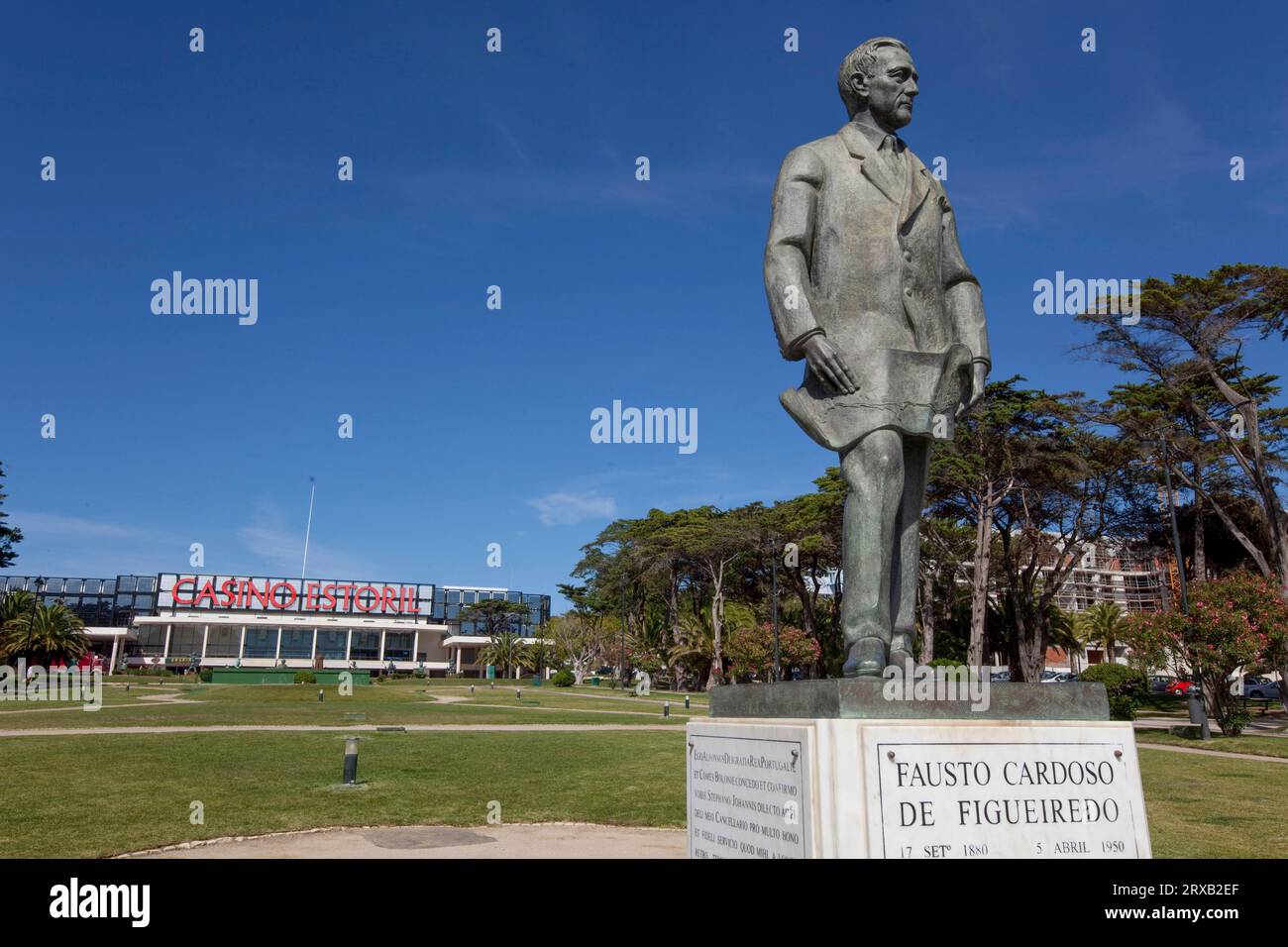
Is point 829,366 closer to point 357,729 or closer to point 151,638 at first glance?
point 357,729

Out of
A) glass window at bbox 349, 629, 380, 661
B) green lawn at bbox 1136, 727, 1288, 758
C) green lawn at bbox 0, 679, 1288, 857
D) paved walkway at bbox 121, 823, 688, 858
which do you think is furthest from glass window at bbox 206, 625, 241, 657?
paved walkway at bbox 121, 823, 688, 858

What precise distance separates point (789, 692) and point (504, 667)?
3159 inches

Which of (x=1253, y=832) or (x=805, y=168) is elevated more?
(x=805, y=168)

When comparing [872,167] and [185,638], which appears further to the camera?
[185,638]

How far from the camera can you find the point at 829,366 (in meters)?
4.14

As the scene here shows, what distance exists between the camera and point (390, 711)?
1150 inches

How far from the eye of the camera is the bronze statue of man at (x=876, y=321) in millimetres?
4078

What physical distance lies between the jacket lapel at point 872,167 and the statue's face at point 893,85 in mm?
212

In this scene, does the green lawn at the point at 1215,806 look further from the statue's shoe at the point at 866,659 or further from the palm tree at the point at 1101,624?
the palm tree at the point at 1101,624

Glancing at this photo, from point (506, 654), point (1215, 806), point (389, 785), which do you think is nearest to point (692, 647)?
point (506, 654)

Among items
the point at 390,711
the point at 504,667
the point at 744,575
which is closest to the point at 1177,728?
the point at 390,711

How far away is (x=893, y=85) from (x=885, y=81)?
0.15 ft
